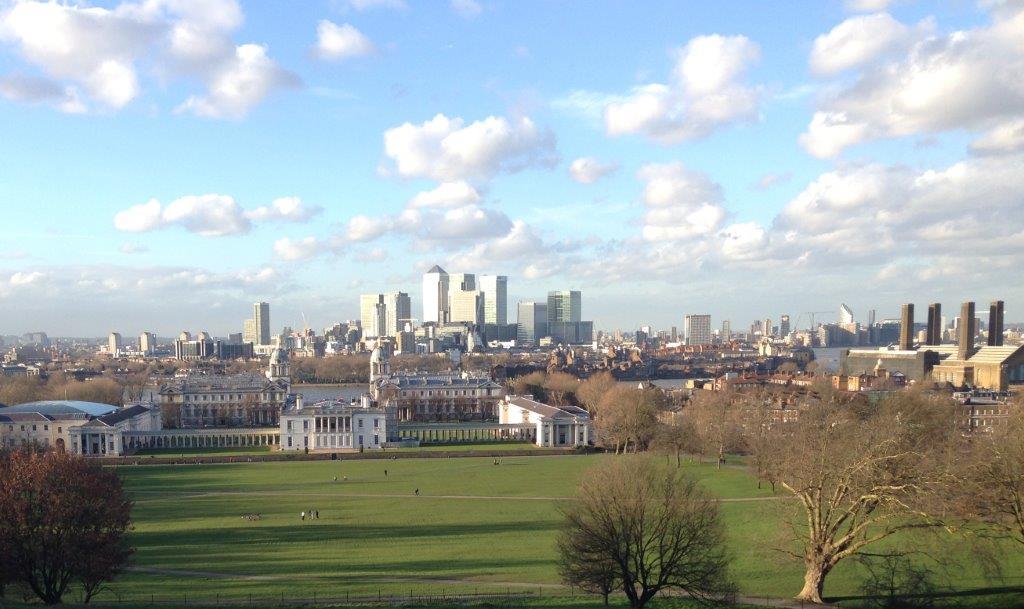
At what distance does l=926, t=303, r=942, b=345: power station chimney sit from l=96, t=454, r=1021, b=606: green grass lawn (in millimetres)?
76610

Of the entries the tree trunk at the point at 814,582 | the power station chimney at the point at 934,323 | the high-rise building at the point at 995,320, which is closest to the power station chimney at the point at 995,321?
the high-rise building at the point at 995,320

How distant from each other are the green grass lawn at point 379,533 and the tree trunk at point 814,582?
0.88 meters

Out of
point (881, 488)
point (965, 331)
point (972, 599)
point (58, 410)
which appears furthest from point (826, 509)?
point (965, 331)

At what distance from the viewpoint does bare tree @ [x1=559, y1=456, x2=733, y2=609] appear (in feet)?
68.5

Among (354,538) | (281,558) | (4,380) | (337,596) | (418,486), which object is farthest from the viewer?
(4,380)

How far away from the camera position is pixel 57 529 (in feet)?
71.4

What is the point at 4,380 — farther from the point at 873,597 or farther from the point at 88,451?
the point at 873,597

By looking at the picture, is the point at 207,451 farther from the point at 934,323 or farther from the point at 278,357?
the point at 934,323

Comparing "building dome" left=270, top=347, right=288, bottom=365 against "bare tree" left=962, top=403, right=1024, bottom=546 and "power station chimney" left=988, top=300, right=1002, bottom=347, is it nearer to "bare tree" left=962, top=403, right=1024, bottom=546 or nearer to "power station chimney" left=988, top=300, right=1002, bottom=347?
"power station chimney" left=988, top=300, right=1002, bottom=347

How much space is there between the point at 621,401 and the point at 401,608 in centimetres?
4152

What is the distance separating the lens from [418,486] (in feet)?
142

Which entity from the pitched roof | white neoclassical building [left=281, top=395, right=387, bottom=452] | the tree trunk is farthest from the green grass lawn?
the pitched roof

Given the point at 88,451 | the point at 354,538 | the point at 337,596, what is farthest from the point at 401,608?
the point at 88,451

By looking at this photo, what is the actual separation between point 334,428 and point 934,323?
85.8 metres
